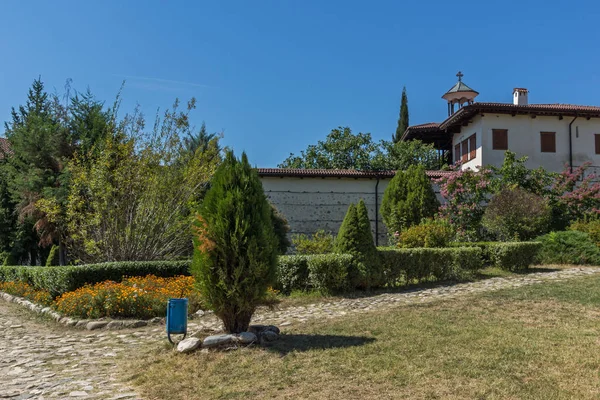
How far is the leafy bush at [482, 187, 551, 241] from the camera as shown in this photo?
55.5 ft

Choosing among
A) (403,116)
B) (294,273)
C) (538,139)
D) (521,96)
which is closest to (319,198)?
(538,139)

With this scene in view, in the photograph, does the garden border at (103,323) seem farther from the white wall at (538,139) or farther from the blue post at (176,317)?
the white wall at (538,139)

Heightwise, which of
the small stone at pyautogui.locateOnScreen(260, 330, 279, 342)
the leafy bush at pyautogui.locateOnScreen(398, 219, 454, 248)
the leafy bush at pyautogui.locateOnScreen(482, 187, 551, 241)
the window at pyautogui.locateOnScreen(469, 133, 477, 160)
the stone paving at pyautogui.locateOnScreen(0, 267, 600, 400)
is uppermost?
the window at pyautogui.locateOnScreen(469, 133, 477, 160)

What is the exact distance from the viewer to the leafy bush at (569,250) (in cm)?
1515

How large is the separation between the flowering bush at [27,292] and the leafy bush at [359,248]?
673 cm

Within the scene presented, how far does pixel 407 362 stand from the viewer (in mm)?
5777

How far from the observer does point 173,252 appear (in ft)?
48.7

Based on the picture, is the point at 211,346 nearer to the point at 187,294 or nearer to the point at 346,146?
the point at 187,294

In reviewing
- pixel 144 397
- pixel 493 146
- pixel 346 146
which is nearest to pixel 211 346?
pixel 144 397

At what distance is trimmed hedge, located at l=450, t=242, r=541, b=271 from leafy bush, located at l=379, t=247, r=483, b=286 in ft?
2.61

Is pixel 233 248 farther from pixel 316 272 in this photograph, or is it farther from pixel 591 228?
pixel 591 228

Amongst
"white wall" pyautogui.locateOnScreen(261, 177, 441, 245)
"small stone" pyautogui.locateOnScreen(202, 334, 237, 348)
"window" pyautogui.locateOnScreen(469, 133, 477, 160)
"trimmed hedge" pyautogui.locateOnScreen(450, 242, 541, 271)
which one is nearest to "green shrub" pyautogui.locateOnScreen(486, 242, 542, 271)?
"trimmed hedge" pyautogui.locateOnScreen(450, 242, 541, 271)

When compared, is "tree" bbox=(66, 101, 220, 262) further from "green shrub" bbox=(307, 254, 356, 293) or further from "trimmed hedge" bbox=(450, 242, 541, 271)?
"trimmed hedge" bbox=(450, 242, 541, 271)

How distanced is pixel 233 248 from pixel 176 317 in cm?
125
